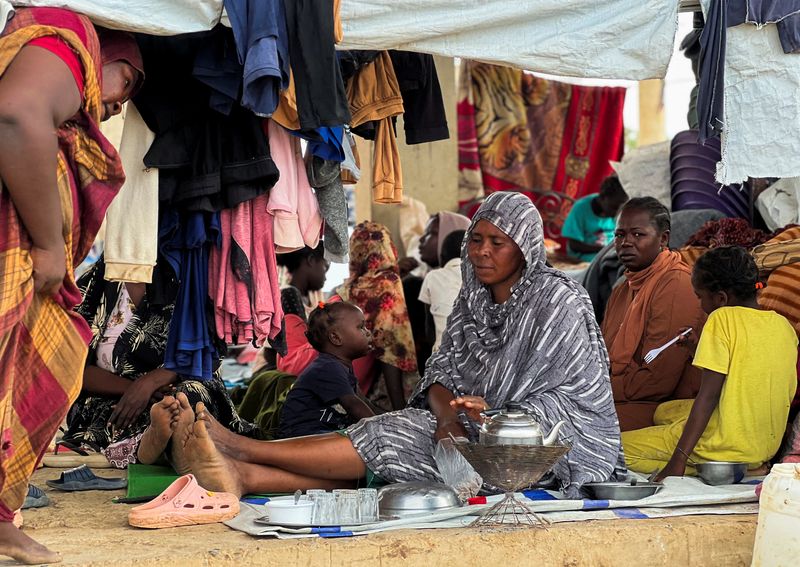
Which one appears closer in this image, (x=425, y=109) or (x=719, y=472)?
(x=719, y=472)

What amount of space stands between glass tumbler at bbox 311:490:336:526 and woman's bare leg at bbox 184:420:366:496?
1.60 ft

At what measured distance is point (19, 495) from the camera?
3.06 m

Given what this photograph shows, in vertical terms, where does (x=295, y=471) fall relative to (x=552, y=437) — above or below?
below

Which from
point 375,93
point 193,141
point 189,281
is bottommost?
point 189,281

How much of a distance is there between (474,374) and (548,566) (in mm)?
1115

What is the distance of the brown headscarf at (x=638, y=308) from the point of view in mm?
5141

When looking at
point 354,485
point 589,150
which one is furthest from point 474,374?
point 589,150

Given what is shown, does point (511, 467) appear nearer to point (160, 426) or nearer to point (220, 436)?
point (220, 436)

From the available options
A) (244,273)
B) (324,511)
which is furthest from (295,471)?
(244,273)

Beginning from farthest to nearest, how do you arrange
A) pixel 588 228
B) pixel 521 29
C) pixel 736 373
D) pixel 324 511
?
pixel 588 228 < pixel 736 373 < pixel 521 29 < pixel 324 511

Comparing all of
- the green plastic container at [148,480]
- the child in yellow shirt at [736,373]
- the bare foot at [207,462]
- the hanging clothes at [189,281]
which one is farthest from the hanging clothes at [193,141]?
the child in yellow shirt at [736,373]

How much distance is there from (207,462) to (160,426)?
289mm

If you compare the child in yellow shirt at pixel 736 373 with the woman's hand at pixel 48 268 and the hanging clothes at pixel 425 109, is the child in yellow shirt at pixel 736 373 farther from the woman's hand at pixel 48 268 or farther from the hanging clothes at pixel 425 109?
the woman's hand at pixel 48 268

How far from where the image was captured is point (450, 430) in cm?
412
